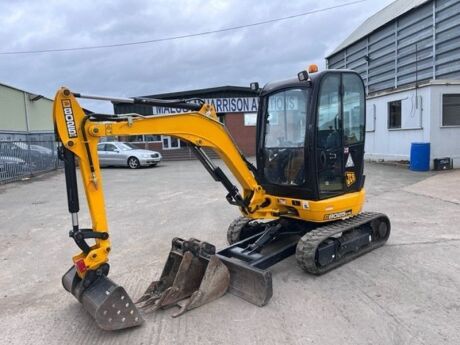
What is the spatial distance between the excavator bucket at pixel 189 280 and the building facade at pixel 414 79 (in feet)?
40.8

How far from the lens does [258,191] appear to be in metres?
5.22

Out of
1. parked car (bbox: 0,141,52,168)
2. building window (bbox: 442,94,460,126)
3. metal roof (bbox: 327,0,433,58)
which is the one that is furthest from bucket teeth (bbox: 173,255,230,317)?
metal roof (bbox: 327,0,433,58)

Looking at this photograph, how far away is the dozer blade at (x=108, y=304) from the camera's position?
3.63 m

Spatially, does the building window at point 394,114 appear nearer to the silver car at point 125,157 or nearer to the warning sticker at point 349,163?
the silver car at point 125,157

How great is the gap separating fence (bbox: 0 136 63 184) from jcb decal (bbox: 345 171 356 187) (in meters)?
13.8

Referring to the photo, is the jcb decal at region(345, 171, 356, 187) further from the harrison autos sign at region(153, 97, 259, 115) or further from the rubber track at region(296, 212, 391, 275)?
the harrison autos sign at region(153, 97, 259, 115)

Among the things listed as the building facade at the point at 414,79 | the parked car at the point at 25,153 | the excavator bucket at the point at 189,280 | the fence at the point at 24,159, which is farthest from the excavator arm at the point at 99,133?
the parked car at the point at 25,153

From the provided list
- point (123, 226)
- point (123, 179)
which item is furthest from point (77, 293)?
point (123, 179)

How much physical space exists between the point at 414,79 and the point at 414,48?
127 cm

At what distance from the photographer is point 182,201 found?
34.4 ft

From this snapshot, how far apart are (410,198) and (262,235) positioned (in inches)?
224

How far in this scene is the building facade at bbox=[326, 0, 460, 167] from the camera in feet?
47.3

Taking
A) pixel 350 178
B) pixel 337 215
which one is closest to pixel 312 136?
pixel 350 178

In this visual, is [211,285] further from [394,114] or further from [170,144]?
Answer: [170,144]
